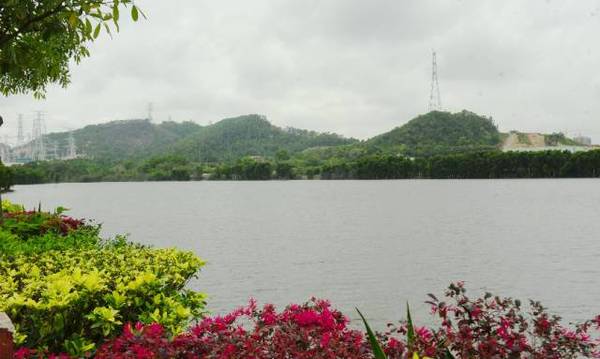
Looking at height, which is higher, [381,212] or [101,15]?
[101,15]

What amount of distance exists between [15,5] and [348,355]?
212 inches

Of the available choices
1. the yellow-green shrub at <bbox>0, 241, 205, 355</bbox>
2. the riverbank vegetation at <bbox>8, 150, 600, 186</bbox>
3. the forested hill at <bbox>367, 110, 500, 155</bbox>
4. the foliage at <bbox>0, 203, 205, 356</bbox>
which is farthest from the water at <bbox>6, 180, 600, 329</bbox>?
the forested hill at <bbox>367, 110, 500, 155</bbox>

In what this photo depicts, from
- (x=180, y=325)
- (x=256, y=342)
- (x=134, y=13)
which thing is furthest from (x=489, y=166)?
(x=256, y=342)

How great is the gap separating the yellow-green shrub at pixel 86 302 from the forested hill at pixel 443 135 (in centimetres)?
16844

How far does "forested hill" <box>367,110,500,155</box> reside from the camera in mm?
175750

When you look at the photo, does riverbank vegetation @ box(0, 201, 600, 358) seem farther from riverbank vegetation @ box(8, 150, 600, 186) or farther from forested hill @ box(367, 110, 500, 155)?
forested hill @ box(367, 110, 500, 155)

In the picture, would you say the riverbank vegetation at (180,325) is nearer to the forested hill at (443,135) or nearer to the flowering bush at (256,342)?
the flowering bush at (256,342)

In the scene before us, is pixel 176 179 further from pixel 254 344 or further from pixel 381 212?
pixel 254 344

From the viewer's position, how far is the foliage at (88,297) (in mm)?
5504

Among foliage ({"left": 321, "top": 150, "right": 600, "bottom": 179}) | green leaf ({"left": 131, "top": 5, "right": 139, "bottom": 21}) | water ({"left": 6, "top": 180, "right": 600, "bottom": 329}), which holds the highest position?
foliage ({"left": 321, "top": 150, "right": 600, "bottom": 179})

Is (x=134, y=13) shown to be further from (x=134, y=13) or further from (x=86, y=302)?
(x=86, y=302)

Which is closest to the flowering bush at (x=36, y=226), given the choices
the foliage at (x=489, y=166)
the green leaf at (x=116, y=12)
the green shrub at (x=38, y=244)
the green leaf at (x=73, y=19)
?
the green shrub at (x=38, y=244)

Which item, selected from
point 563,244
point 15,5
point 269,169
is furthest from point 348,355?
point 269,169

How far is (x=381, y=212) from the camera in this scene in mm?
50344
